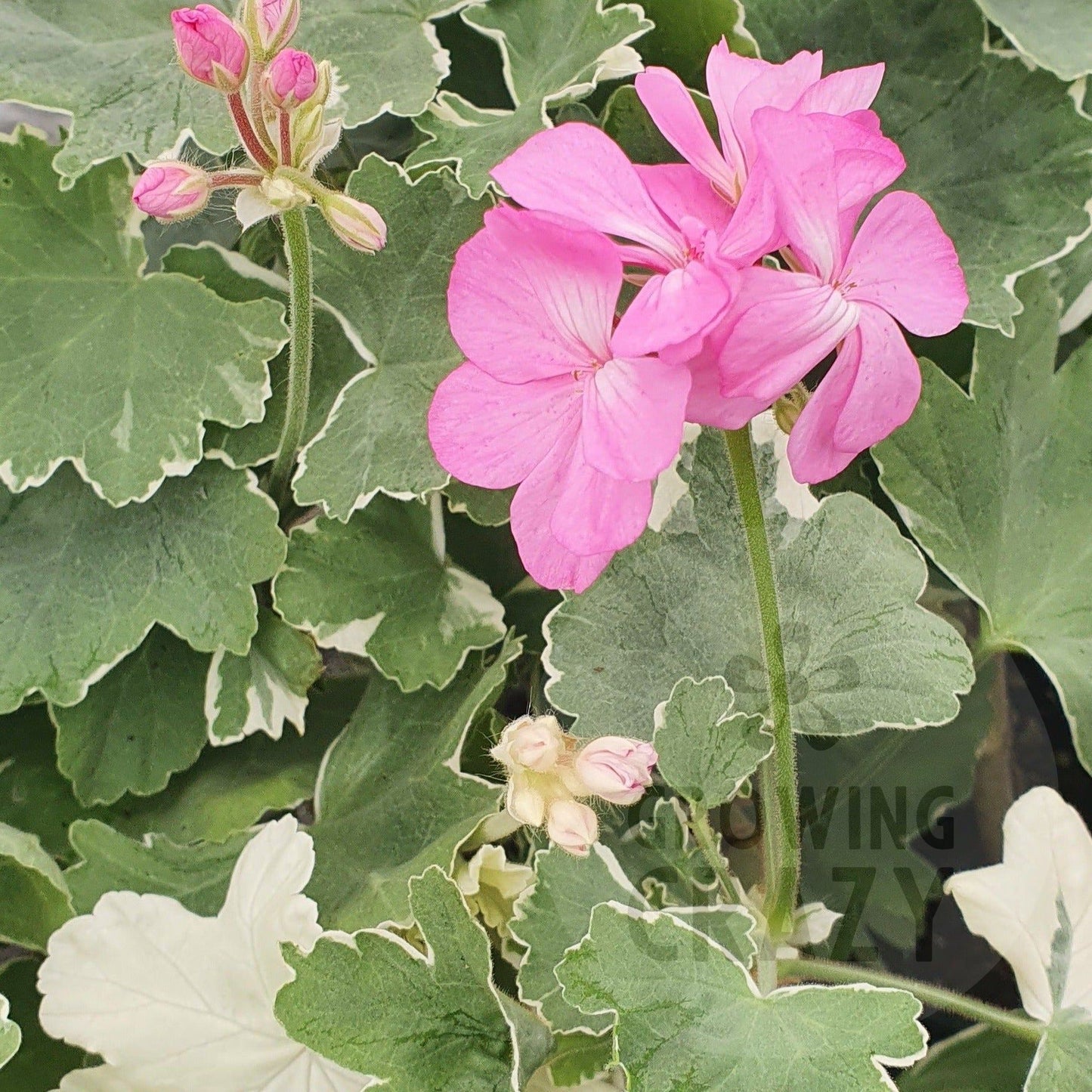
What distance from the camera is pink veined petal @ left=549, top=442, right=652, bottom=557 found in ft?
1.39

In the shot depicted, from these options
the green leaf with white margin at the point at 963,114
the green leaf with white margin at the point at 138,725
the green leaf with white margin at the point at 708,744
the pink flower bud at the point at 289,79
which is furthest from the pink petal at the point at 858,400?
the green leaf with white margin at the point at 138,725

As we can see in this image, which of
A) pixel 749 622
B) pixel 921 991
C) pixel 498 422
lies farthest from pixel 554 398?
pixel 921 991

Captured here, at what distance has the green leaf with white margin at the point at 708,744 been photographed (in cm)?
57

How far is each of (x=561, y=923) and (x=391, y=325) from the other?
0.39 metres

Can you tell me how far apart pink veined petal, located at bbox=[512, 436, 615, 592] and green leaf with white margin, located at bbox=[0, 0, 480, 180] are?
364mm

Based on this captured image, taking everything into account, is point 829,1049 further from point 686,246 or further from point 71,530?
point 71,530

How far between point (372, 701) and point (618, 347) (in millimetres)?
476

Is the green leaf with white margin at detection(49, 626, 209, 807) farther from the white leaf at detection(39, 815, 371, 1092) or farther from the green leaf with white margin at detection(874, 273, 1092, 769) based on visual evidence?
the green leaf with white margin at detection(874, 273, 1092, 769)

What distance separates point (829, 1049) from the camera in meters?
0.52

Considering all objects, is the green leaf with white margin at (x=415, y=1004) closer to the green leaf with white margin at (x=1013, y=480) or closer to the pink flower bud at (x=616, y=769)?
the pink flower bud at (x=616, y=769)

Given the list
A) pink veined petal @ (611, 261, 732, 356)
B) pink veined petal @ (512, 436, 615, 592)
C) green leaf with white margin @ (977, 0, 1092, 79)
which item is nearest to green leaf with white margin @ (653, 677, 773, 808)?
pink veined petal @ (512, 436, 615, 592)

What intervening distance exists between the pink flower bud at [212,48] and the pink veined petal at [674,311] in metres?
0.24

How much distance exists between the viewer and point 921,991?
0.62m

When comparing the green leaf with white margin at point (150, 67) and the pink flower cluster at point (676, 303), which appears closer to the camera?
the pink flower cluster at point (676, 303)
